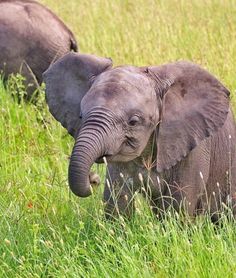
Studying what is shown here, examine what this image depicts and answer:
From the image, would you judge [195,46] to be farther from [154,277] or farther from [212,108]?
[154,277]

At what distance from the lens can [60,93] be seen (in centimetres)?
539

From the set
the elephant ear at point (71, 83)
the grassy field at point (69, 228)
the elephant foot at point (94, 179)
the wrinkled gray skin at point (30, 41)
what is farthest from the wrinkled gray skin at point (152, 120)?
the wrinkled gray skin at point (30, 41)

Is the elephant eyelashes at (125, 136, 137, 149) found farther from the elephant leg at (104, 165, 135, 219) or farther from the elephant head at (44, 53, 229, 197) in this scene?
the elephant leg at (104, 165, 135, 219)

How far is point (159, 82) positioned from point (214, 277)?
106cm

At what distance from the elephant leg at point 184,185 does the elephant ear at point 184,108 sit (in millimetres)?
107

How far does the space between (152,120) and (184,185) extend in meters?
0.41

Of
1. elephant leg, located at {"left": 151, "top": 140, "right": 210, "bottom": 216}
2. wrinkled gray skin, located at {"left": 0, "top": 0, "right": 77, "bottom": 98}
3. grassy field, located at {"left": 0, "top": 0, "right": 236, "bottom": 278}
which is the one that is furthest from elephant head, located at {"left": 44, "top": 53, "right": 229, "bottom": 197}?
wrinkled gray skin, located at {"left": 0, "top": 0, "right": 77, "bottom": 98}

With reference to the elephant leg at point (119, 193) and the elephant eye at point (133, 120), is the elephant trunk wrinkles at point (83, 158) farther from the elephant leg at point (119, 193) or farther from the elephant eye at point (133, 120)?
the elephant leg at point (119, 193)

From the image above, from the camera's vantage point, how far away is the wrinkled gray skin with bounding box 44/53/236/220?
192 inches

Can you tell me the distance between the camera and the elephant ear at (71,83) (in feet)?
17.1

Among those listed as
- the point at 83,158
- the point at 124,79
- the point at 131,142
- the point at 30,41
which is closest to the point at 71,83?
the point at 124,79

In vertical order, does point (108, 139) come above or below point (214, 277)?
above

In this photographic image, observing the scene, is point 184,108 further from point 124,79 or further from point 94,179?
point 94,179

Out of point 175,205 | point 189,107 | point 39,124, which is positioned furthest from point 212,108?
point 39,124
